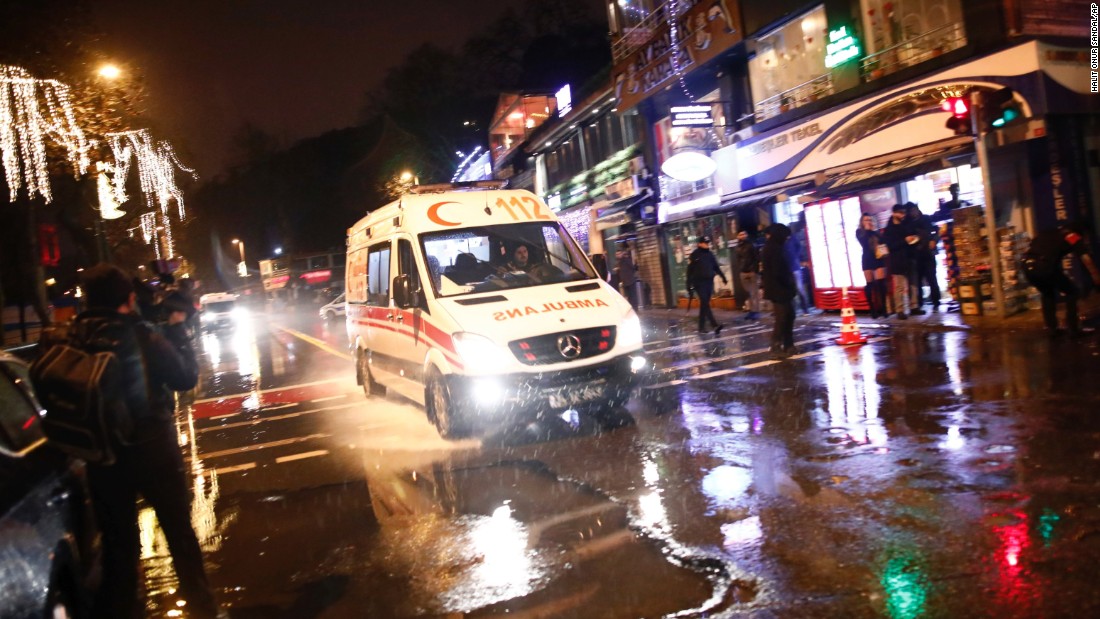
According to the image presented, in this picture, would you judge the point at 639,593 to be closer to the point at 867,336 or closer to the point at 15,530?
the point at 15,530

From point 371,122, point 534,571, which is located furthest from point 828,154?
point 371,122

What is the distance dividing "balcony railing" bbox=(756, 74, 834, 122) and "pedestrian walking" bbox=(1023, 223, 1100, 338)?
806 cm

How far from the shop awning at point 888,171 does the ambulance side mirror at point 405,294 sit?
951 centimetres

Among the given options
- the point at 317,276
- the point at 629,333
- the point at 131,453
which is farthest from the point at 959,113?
the point at 317,276

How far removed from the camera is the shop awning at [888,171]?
46.3 feet

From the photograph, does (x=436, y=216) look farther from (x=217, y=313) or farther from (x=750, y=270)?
(x=217, y=313)

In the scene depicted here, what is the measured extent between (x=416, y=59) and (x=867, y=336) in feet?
158

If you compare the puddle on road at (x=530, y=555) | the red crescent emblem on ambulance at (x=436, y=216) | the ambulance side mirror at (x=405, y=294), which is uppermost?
the red crescent emblem on ambulance at (x=436, y=216)

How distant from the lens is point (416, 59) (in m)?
56.3

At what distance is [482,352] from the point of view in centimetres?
822

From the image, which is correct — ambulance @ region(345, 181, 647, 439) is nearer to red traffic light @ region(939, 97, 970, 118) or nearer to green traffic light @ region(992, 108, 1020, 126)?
red traffic light @ region(939, 97, 970, 118)

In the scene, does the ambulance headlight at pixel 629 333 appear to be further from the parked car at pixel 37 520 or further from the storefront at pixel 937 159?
the storefront at pixel 937 159

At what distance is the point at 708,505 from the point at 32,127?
17324 mm

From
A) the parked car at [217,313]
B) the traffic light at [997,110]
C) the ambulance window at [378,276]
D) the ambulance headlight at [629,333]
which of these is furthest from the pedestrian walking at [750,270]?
the parked car at [217,313]
